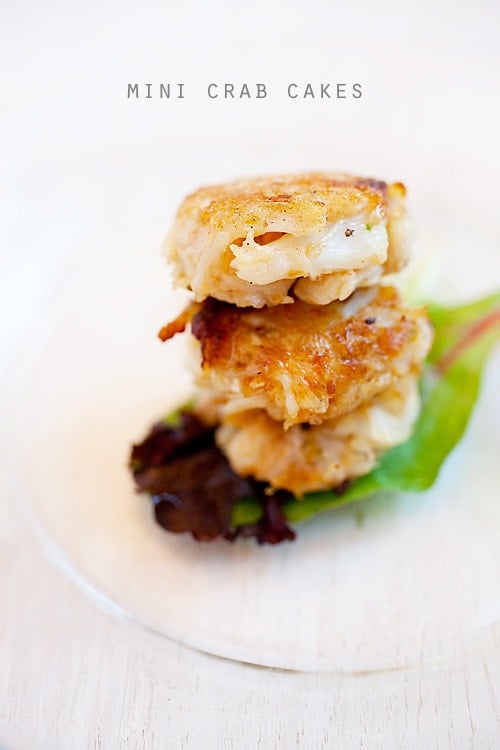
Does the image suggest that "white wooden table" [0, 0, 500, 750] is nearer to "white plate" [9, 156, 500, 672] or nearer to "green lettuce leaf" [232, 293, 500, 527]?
"white plate" [9, 156, 500, 672]

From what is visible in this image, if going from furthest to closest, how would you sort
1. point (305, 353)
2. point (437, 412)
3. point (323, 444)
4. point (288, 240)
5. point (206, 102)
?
point (206, 102)
point (437, 412)
point (323, 444)
point (305, 353)
point (288, 240)

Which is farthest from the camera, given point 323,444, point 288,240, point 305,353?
point 323,444

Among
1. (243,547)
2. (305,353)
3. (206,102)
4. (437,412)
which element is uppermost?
(206,102)

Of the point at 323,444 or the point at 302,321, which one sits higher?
the point at 302,321

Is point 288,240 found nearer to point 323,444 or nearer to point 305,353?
point 305,353

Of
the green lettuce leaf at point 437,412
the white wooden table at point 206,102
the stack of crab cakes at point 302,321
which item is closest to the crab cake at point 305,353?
the stack of crab cakes at point 302,321

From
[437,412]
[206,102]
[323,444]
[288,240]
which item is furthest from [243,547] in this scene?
[206,102]

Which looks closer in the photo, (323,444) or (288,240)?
(288,240)

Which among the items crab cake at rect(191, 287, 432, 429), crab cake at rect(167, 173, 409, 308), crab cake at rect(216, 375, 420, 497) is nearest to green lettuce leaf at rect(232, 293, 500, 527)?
crab cake at rect(216, 375, 420, 497)
